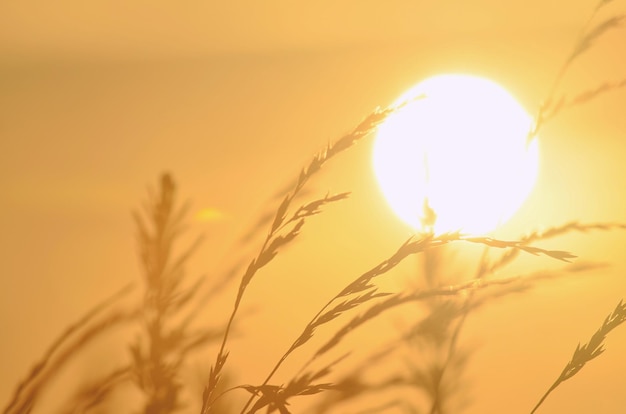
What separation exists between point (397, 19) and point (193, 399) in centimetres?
52

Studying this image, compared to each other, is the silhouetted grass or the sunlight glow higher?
the sunlight glow

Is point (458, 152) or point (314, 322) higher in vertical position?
point (458, 152)

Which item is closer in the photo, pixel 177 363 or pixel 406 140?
pixel 177 363

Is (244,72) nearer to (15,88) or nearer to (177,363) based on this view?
(15,88)

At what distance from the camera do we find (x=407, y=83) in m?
0.84

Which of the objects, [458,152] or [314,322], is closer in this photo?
[314,322]

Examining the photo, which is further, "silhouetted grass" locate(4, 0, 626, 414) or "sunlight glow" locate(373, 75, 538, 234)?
"sunlight glow" locate(373, 75, 538, 234)

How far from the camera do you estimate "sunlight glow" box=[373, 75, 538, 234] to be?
2.47ft

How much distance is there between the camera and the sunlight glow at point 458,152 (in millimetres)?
753

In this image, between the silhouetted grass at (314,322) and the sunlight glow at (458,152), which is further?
the sunlight glow at (458,152)

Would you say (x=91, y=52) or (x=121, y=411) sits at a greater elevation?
(x=91, y=52)

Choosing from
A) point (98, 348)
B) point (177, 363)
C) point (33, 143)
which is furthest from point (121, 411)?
point (33, 143)

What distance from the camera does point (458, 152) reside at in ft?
2.60

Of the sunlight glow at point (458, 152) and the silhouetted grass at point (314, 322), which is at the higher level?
the sunlight glow at point (458, 152)
